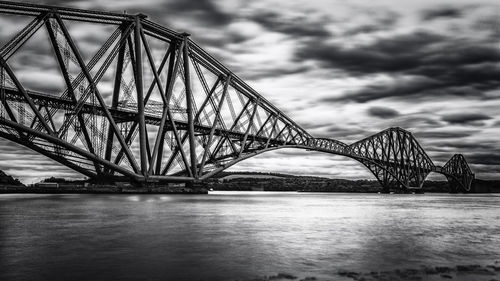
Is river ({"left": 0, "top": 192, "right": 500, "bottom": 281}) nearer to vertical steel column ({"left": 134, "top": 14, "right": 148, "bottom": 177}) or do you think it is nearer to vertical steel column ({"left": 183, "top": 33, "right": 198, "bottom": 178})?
vertical steel column ({"left": 134, "top": 14, "right": 148, "bottom": 177})

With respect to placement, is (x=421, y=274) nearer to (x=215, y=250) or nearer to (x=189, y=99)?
(x=215, y=250)

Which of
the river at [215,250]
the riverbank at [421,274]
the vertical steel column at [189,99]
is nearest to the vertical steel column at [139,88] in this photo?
the vertical steel column at [189,99]

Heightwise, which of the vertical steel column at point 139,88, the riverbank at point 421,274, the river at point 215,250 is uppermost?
the vertical steel column at point 139,88

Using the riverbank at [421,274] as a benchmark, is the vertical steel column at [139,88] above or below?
above

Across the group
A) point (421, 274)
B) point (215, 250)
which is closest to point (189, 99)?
point (215, 250)

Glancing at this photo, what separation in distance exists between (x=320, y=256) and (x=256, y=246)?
2.80 metres

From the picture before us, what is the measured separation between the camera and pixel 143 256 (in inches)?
530

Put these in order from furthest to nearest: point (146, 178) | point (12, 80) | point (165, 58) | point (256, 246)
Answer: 1. point (165, 58)
2. point (146, 178)
3. point (12, 80)
4. point (256, 246)

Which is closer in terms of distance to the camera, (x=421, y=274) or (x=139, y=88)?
(x=421, y=274)

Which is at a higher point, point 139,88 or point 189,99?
point 189,99

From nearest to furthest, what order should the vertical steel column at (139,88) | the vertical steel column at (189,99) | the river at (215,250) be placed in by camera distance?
the river at (215,250), the vertical steel column at (139,88), the vertical steel column at (189,99)

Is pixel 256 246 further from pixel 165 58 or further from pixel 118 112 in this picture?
pixel 165 58

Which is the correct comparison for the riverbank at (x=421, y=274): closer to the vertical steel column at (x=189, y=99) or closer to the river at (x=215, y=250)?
the river at (x=215, y=250)

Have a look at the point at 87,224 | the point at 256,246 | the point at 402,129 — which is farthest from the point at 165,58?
the point at 402,129
